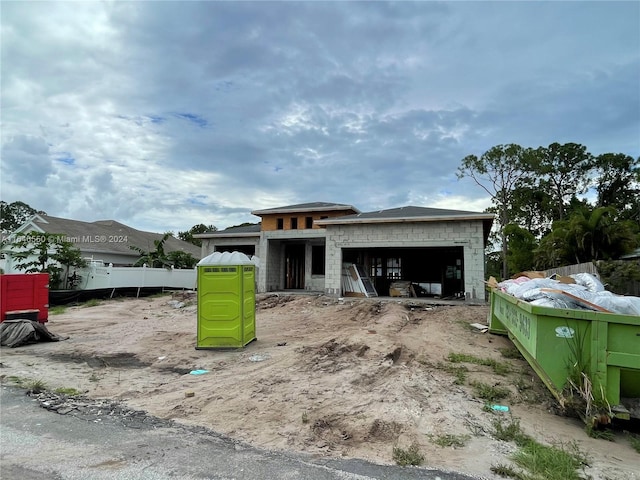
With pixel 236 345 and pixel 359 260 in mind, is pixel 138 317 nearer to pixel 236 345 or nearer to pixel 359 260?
pixel 236 345

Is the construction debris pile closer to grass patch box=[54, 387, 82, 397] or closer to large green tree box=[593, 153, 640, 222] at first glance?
grass patch box=[54, 387, 82, 397]

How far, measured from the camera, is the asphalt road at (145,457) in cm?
346

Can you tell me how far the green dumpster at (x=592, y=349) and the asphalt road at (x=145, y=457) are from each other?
6.73 ft

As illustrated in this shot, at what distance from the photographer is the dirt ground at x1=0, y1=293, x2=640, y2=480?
166 inches

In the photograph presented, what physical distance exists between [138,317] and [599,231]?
18990 millimetres

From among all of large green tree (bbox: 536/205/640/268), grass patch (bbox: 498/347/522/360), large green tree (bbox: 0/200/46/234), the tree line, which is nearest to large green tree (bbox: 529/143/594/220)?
the tree line

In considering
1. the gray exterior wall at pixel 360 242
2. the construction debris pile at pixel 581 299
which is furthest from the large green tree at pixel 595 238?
the construction debris pile at pixel 581 299

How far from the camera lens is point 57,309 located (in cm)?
1728

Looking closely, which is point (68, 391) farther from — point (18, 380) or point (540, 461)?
point (540, 461)

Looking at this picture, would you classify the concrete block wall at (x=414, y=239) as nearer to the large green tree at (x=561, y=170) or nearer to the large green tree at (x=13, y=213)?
the large green tree at (x=561, y=170)

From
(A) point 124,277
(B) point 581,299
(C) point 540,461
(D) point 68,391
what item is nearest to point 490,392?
(B) point 581,299

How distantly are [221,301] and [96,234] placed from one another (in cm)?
2855

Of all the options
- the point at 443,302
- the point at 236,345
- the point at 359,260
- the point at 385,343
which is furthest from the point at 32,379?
the point at 359,260

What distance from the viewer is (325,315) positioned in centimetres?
1462
